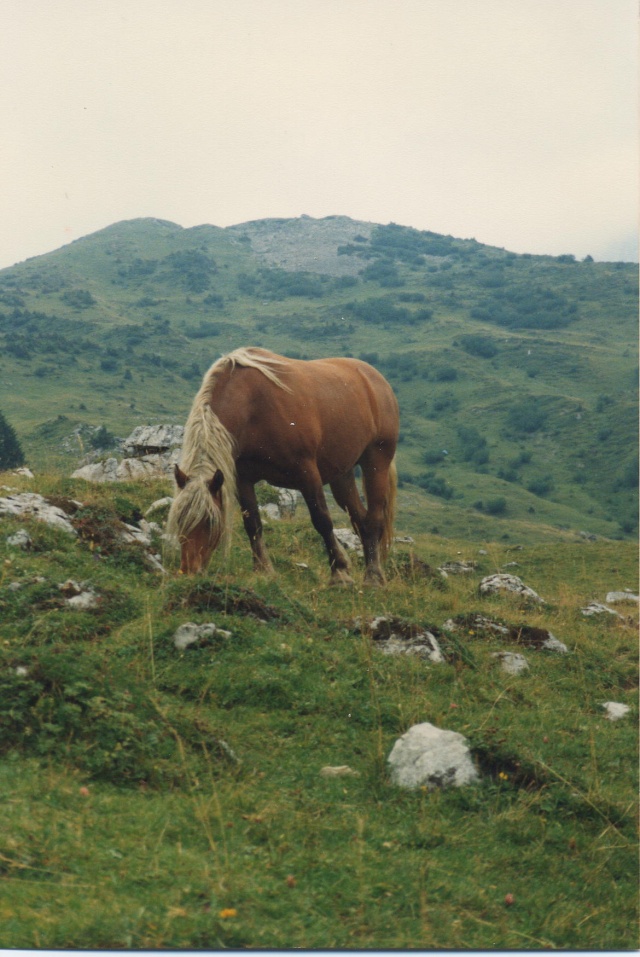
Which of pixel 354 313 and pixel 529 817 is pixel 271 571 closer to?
pixel 529 817

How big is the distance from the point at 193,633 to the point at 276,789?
7.59 feet

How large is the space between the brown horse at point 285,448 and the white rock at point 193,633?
1.57m

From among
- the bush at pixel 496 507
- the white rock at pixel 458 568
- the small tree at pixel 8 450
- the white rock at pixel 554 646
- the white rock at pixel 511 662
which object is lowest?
the bush at pixel 496 507

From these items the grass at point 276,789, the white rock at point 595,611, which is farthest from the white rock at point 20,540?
the white rock at point 595,611

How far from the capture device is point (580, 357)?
122 m

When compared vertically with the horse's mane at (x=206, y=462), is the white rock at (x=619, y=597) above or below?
below

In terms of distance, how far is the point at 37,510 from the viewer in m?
10.5

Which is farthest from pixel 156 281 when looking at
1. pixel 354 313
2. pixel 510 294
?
pixel 510 294

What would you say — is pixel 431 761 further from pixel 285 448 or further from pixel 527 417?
pixel 527 417

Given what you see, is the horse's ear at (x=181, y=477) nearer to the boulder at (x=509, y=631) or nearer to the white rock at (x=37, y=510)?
the white rock at (x=37, y=510)

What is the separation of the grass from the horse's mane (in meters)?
0.67

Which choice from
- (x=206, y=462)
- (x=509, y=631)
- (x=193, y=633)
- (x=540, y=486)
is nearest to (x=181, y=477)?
(x=206, y=462)

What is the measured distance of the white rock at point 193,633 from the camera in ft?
24.3

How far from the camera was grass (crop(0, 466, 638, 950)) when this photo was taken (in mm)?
3996
